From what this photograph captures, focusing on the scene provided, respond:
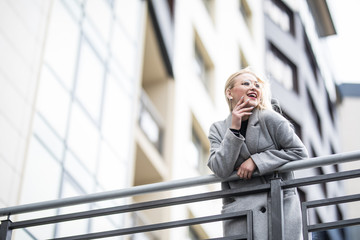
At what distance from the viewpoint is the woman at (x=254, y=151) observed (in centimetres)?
567

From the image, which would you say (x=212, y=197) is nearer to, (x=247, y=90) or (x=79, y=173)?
(x=247, y=90)

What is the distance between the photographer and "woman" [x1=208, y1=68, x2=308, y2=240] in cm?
567

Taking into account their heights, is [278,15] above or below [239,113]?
above

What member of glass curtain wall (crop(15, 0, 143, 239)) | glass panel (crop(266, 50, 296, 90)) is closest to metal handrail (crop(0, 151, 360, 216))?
glass curtain wall (crop(15, 0, 143, 239))

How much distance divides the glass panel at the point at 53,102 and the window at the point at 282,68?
2073 cm

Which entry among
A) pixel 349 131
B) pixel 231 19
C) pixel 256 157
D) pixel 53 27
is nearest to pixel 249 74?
pixel 256 157

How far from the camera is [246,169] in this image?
5.74 m

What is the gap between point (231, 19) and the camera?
96.3ft

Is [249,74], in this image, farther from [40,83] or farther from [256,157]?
[40,83]

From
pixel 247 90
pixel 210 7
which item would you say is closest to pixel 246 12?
pixel 210 7

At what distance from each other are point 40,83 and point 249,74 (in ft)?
26.0

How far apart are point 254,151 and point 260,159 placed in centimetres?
20

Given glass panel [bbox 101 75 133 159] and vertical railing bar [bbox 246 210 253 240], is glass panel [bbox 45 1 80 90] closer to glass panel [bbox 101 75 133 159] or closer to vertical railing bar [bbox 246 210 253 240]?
glass panel [bbox 101 75 133 159]

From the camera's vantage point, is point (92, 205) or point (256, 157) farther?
point (92, 205)
